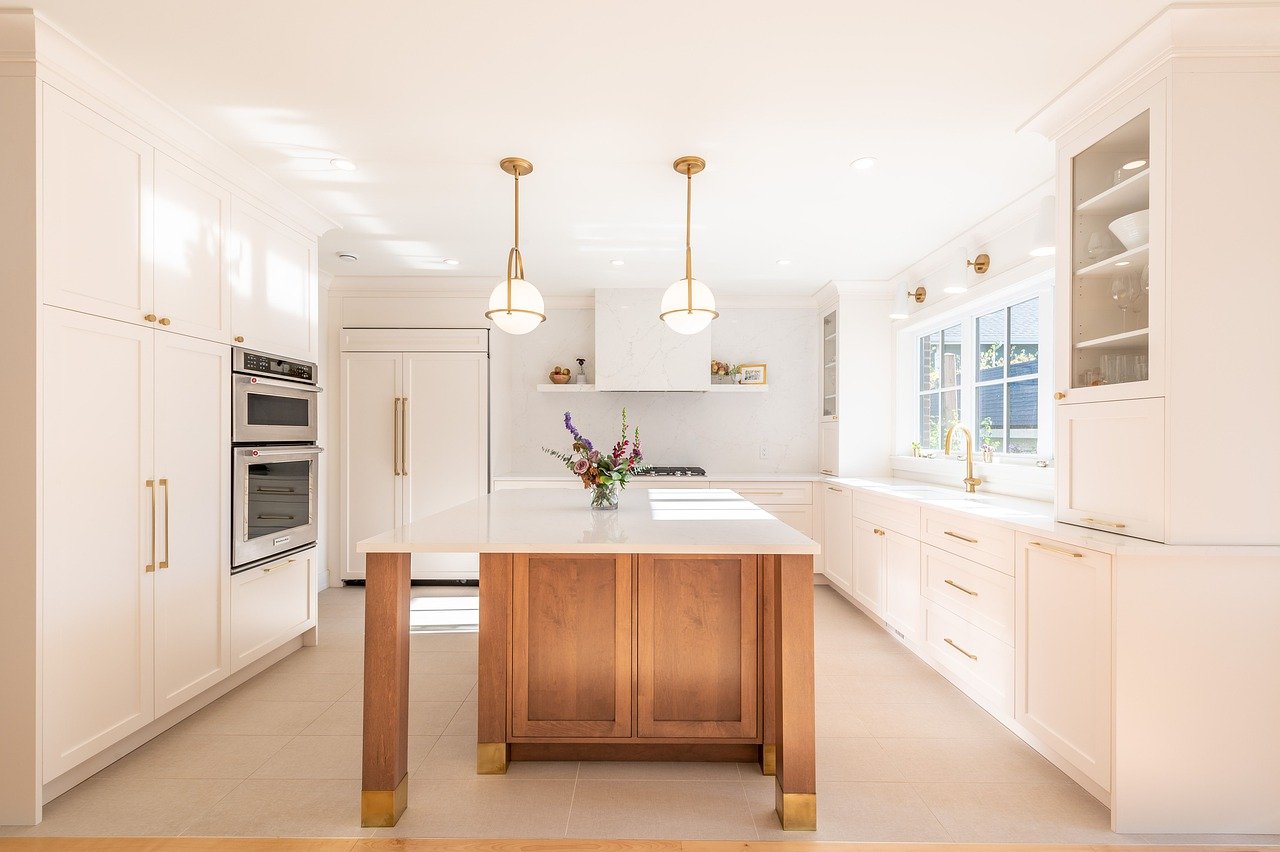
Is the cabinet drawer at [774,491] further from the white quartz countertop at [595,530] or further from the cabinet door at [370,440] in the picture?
the cabinet door at [370,440]

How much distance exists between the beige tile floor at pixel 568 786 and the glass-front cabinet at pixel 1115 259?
1387 mm

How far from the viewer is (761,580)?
7.45ft

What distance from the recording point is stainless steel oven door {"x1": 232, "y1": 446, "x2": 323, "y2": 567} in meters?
2.99

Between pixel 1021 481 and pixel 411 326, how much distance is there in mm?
4267

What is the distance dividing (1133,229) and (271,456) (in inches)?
144

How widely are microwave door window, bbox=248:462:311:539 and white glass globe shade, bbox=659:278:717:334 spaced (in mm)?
2062

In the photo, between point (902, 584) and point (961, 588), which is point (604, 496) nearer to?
point (961, 588)

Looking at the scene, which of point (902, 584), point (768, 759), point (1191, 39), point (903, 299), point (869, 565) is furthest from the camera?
point (903, 299)

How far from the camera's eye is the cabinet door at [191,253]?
8.29 feet

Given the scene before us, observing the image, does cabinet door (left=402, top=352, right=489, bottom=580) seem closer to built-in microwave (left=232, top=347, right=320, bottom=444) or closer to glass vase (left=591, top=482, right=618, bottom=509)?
built-in microwave (left=232, top=347, right=320, bottom=444)

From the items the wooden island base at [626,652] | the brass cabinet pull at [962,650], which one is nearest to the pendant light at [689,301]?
the wooden island base at [626,652]

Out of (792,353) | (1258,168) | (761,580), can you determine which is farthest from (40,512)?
(792,353)

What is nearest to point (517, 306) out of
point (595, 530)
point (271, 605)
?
point (595, 530)

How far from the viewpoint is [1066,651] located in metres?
2.24
